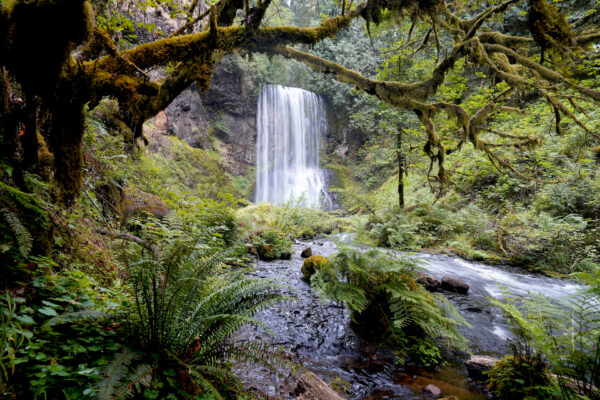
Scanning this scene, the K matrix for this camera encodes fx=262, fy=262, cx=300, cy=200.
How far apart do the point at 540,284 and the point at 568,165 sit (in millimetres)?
4641

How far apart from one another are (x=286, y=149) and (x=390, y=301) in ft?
64.2

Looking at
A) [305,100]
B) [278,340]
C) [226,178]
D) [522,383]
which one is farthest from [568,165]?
[305,100]

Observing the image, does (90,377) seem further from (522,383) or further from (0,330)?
(522,383)

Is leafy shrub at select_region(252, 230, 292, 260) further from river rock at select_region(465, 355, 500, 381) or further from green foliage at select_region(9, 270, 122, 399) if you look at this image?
green foliage at select_region(9, 270, 122, 399)

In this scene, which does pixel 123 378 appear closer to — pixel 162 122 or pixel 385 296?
pixel 385 296

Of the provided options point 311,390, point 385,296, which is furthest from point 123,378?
point 385,296

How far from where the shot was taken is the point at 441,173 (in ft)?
18.1

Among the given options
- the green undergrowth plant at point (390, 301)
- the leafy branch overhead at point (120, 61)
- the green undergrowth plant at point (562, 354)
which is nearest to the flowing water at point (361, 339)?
the green undergrowth plant at point (390, 301)

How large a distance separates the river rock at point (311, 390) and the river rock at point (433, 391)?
3.37 ft

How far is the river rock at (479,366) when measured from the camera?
9.43 ft

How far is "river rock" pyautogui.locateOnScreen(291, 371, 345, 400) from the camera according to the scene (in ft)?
7.04

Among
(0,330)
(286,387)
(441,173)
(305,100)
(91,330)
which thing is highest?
(305,100)

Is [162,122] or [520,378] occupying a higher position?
[162,122]

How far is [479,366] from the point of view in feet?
9.57
